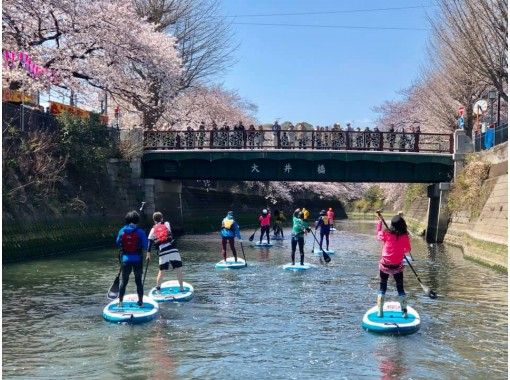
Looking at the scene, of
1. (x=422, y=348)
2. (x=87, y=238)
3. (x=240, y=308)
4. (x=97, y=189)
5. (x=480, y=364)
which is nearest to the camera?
(x=480, y=364)

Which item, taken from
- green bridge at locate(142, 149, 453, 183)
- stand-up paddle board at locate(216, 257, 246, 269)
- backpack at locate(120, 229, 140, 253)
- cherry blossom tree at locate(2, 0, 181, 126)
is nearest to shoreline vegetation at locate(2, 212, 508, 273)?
green bridge at locate(142, 149, 453, 183)

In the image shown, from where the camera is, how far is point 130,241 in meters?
11.5

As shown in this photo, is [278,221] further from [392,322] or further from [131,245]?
[392,322]

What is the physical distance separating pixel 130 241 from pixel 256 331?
9.74 feet

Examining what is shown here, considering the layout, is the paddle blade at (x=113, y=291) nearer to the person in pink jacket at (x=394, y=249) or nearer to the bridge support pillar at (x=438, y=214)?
the person in pink jacket at (x=394, y=249)

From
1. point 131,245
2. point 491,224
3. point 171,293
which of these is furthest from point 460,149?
point 131,245

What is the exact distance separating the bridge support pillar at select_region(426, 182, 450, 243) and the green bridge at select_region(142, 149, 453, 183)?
0.72 metres

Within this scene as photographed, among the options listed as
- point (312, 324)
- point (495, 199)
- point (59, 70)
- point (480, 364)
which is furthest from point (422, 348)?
point (59, 70)

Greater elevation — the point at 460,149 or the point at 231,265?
the point at 460,149

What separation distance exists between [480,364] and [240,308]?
18.1 feet

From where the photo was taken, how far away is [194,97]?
54.4m

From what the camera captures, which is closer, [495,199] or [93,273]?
[93,273]

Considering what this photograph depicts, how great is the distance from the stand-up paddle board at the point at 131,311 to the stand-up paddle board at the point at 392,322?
4085 millimetres

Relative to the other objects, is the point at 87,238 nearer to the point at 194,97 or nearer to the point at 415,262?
the point at 415,262
